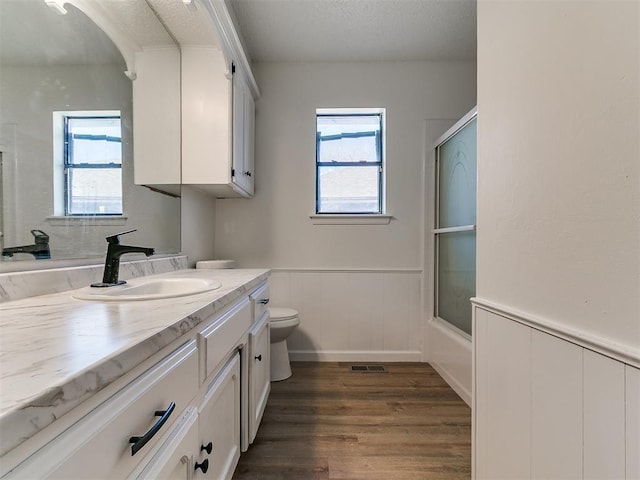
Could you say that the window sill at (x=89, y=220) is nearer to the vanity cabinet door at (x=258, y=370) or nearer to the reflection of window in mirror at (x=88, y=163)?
the reflection of window in mirror at (x=88, y=163)

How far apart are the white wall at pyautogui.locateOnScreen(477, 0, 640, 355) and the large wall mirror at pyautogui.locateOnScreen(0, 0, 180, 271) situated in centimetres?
145

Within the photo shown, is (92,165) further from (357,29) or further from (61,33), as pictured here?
(357,29)

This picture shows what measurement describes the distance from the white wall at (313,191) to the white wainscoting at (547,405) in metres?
1.32

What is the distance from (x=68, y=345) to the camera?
1.43 feet

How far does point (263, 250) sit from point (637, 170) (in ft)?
6.99

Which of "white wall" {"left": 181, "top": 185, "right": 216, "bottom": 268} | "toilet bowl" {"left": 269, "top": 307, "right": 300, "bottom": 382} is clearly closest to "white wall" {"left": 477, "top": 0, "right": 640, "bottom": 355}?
"toilet bowl" {"left": 269, "top": 307, "right": 300, "bottom": 382}

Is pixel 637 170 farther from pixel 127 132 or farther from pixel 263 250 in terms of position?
pixel 263 250

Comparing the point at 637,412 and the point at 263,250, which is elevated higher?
the point at 263,250

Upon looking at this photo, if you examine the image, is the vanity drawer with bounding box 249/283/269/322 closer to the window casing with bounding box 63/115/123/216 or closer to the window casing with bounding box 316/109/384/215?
the window casing with bounding box 63/115/123/216

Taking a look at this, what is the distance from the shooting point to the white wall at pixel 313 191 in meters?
2.34

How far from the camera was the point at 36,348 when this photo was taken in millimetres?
424

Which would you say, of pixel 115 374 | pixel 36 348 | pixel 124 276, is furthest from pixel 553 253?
pixel 124 276

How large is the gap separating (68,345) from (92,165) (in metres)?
0.93

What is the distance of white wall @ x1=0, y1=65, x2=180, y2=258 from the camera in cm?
79
